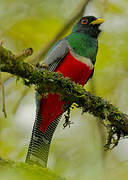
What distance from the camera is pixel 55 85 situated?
2574 mm

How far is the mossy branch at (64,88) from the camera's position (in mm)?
2219

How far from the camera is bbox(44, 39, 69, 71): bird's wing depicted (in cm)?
409

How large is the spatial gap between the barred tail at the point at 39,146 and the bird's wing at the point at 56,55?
27.7 inches

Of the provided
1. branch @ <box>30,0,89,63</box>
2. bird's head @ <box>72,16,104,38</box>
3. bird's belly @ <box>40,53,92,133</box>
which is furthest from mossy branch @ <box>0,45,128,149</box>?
bird's head @ <box>72,16,104,38</box>

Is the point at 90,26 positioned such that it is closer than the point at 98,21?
No

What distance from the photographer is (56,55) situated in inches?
163

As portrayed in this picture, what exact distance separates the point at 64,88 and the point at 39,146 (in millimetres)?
1243

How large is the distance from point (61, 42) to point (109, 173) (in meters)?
2.01

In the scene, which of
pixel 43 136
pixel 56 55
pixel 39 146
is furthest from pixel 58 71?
pixel 39 146

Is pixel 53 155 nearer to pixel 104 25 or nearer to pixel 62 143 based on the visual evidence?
pixel 62 143

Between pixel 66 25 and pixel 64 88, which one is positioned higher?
pixel 66 25

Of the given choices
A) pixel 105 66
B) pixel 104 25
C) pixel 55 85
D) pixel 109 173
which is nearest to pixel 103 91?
pixel 105 66

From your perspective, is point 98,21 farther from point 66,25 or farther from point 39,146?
point 39,146

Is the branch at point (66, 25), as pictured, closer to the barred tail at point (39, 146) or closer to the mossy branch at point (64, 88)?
the barred tail at point (39, 146)
